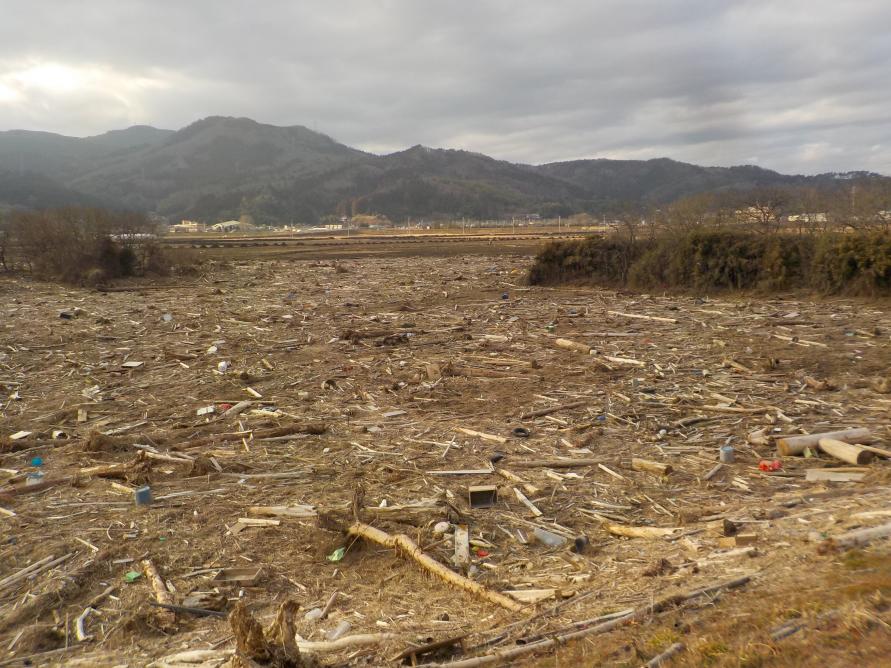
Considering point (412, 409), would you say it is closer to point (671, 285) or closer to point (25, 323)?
point (25, 323)

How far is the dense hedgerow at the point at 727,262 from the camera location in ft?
59.5

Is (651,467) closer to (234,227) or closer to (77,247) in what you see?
(77,247)

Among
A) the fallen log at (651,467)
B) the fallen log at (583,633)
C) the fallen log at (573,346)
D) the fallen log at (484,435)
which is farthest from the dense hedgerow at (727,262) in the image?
the fallen log at (583,633)

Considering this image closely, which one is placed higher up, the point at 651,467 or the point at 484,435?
the point at 651,467

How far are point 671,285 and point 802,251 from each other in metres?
3.95

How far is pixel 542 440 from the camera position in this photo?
7832 millimetres

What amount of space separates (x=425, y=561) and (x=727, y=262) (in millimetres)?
18686

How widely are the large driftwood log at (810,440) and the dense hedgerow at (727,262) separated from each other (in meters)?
12.8

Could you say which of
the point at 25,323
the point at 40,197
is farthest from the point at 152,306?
the point at 40,197

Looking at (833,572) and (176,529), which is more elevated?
(833,572)

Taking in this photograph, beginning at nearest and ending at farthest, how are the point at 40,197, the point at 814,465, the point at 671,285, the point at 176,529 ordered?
the point at 176,529 → the point at 814,465 → the point at 671,285 → the point at 40,197

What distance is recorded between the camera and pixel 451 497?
20.5ft

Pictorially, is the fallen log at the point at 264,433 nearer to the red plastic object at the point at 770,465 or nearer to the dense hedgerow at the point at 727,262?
the red plastic object at the point at 770,465

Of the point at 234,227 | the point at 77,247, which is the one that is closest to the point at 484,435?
the point at 77,247
